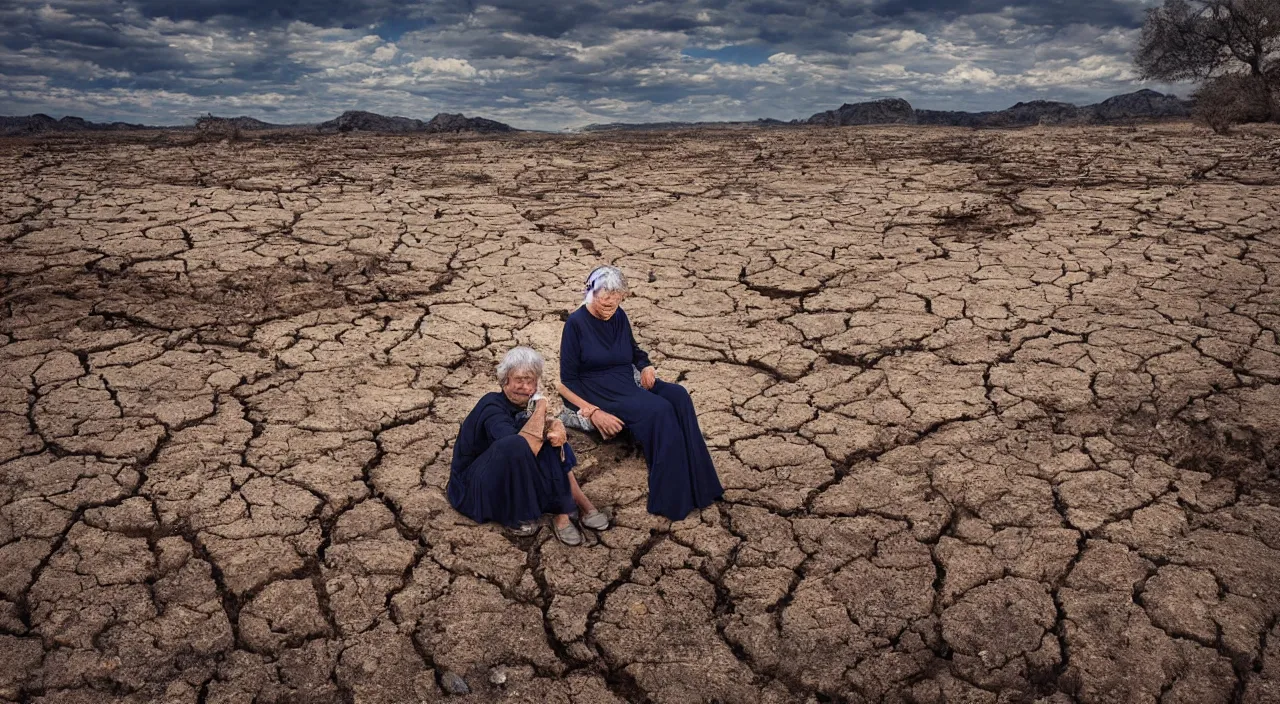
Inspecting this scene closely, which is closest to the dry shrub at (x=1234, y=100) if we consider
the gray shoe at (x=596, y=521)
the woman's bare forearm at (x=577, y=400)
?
the woman's bare forearm at (x=577, y=400)

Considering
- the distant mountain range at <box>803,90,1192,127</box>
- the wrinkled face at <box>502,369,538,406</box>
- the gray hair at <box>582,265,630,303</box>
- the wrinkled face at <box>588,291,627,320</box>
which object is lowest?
the wrinkled face at <box>502,369,538,406</box>

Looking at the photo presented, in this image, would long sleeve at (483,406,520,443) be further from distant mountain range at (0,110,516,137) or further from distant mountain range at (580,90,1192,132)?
distant mountain range at (580,90,1192,132)

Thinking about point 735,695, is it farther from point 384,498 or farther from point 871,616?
point 384,498

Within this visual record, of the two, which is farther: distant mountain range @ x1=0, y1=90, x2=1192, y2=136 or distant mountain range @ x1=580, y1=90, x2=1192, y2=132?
distant mountain range @ x1=580, y1=90, x2=1192, y2=132

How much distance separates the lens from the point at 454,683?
2066 millimetres

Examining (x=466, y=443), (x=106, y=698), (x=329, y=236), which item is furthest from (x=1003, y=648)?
(x=329, y=236)

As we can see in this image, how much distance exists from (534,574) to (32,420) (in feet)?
7.88

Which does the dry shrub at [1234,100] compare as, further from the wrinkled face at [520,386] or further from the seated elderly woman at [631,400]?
the wrinkled face at [520,386]

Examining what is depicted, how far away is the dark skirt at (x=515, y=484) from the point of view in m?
2.56

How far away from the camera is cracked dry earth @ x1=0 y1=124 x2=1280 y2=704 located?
2.14 metres

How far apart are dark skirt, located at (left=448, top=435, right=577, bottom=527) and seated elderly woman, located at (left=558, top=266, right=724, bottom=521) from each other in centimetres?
29

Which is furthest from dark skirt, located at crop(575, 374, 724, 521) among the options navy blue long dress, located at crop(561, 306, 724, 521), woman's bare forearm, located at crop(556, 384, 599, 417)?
woman's bare forearm, located at crop(556, 384, 599, 417)

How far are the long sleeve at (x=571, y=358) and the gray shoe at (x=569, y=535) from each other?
0.60 metres

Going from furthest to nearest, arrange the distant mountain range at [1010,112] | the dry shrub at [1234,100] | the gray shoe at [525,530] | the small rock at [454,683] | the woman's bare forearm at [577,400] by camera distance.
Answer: the distant mountain range at [1010,112]
the dry shrub at [1234,100]
the woman's bare forearm at [577,400]
the gray shoe at [525,530]
the small rock at [454,683]
